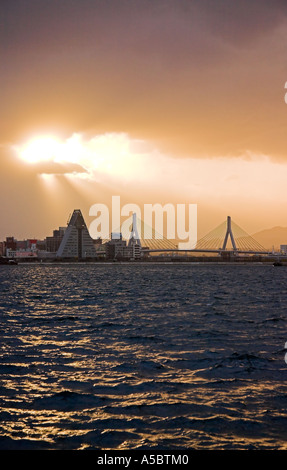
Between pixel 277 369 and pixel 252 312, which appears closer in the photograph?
pixel 277 369

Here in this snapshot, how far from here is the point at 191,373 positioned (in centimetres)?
1622

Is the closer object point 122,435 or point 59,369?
point 122,435

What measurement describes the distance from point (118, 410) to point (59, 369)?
16.6ft

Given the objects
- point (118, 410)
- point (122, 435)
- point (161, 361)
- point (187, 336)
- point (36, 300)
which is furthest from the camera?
point (36, 300)

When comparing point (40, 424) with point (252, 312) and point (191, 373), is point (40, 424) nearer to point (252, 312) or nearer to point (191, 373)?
point (191, 373)

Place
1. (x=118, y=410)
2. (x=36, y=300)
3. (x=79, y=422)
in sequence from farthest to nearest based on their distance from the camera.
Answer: (x=36, y=300)
(x=118, y=410)
(x=79, y=422)

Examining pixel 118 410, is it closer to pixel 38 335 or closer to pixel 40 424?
pixel 40 424

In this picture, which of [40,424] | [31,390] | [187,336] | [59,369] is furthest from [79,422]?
[187,336]

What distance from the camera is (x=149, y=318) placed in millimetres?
31062

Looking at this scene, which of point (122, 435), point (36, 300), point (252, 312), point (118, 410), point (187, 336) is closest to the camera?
point (122, 435)

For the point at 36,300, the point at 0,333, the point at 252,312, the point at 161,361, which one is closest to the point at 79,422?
the point at 161,361

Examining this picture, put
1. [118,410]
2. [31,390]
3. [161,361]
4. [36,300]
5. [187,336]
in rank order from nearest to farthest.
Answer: [118,410] < [31,390] < [161,361] < [187,336] < [36,300]

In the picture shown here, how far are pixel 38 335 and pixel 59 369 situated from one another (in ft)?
25.6

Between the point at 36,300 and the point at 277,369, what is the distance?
33.0 m
